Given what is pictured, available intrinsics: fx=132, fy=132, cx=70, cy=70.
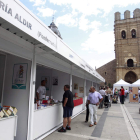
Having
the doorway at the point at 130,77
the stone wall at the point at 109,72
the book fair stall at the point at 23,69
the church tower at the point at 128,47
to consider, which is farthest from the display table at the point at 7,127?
the stone wall at the point at 109,72

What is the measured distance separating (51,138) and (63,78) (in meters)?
3.19

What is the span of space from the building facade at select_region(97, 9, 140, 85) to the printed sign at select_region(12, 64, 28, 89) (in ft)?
116

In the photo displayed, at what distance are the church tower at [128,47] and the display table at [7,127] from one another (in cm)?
3614

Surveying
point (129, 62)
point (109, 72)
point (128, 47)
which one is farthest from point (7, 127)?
point (109, 72)

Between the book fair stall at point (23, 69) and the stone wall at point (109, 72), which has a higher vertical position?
the stone wall at point (109, 72)

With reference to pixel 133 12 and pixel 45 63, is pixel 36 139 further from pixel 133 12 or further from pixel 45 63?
pixel 133 12

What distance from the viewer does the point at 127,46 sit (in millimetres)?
37469

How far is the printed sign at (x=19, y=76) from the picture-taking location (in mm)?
3598

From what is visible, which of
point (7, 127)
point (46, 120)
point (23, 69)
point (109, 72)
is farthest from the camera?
point (109, 72)

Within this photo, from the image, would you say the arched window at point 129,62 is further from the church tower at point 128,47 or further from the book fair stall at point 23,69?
the book fair stall at point 23,69

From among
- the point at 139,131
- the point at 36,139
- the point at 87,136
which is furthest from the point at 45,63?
the point at 139,131

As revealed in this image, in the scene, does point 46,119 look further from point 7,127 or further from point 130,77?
point 130,77

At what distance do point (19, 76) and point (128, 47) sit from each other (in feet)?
127

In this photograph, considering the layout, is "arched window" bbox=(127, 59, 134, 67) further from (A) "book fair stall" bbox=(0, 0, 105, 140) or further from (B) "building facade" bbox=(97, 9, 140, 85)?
(A) "book fair stall" bbox=(0, 0, 105, 140)
